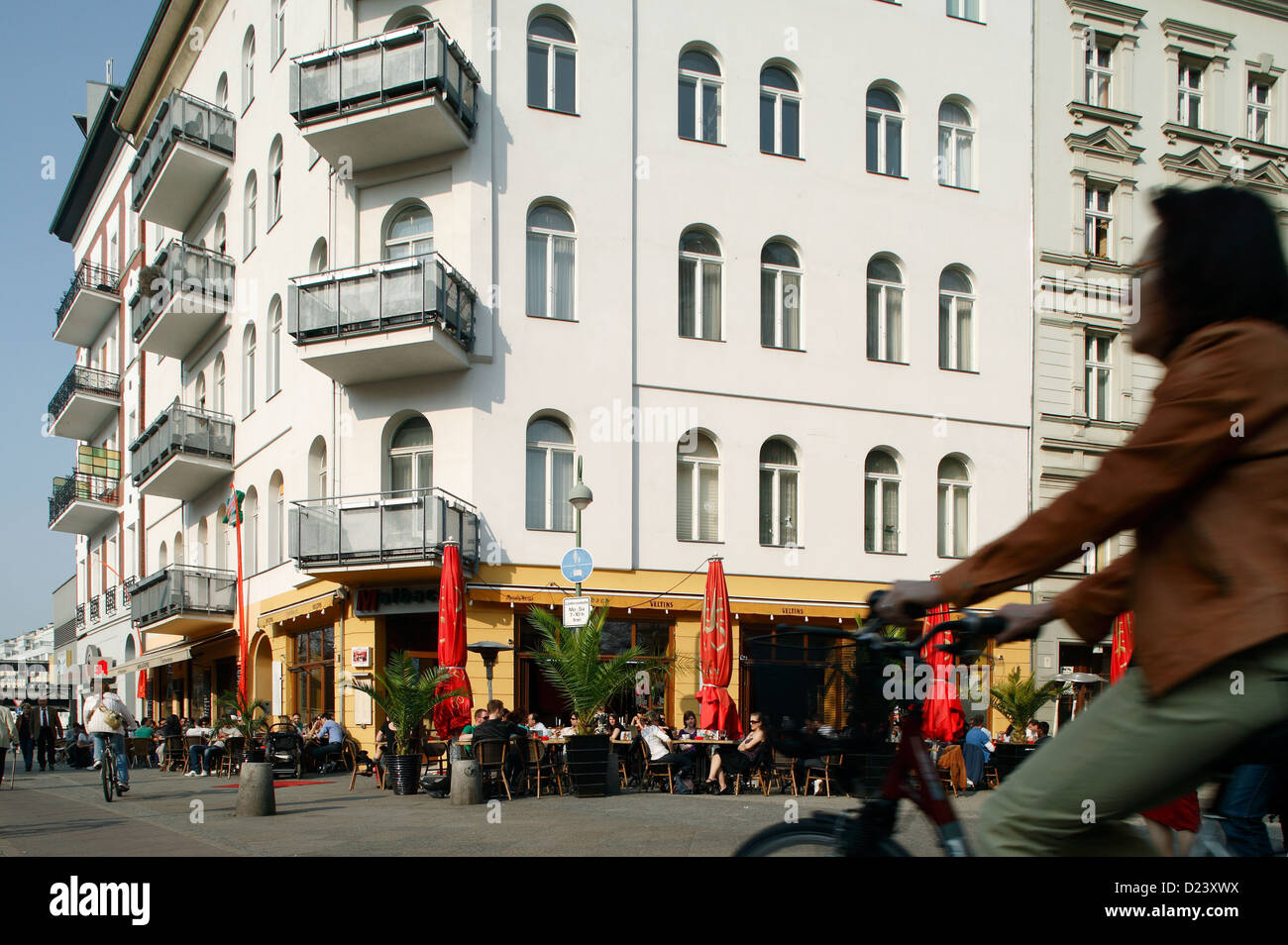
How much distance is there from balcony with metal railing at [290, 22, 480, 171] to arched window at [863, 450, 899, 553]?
1109 centimetres

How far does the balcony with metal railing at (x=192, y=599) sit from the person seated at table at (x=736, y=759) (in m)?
18.1

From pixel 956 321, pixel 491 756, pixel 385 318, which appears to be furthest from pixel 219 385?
pixel 491 756

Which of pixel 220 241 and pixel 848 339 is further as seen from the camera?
pixel 220 241

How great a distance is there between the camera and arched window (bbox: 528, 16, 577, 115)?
2405cm

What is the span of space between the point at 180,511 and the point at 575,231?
1916 cm

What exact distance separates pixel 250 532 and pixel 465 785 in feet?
55.7

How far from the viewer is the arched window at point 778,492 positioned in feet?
82.9

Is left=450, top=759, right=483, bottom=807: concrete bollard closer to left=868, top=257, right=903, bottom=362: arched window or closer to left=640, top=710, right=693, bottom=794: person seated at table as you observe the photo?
left=640, top=710, right=693, bottom=794: person seated at table

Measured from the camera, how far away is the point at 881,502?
26.5 meters

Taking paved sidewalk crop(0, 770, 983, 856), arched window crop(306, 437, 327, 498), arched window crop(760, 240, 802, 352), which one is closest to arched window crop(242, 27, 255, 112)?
arched window crop(306, 437, 327, 498)

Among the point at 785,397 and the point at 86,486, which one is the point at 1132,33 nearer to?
the point at 785,397

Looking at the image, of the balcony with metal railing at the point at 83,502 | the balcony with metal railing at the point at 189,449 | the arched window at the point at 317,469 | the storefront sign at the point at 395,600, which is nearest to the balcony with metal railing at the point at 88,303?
the balcony with metal railing at the point at 83,502

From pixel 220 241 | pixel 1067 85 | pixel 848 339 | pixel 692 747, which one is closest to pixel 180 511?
pixel 220 241

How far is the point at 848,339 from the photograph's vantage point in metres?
26.2
